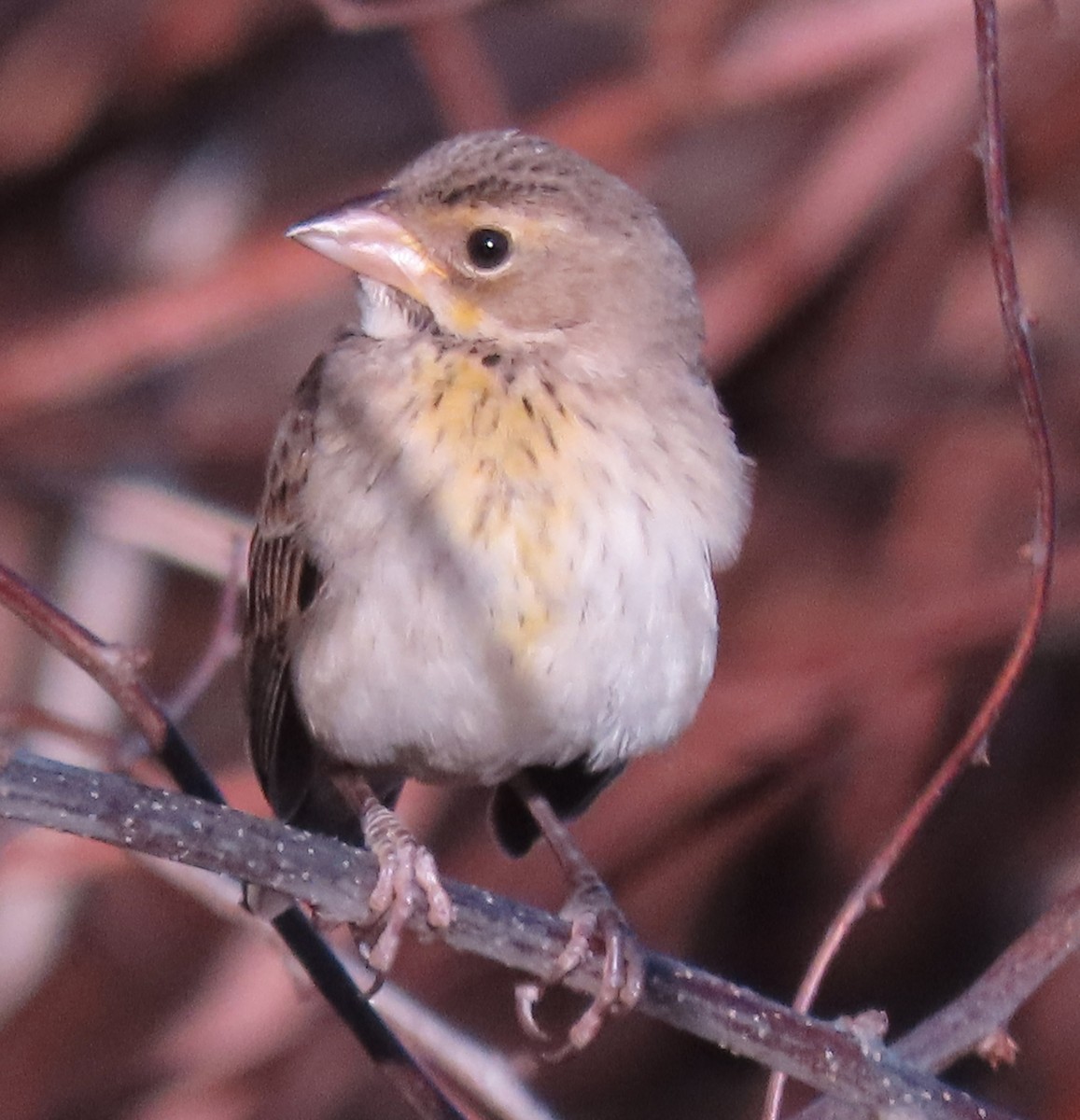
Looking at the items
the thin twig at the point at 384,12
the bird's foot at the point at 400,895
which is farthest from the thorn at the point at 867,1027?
the thin twig at the point at 384,12

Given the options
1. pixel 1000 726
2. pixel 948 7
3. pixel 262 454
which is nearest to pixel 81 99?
pixel 262 454

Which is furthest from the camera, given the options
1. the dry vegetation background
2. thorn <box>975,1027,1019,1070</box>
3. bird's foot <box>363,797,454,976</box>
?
the dry vegetation background

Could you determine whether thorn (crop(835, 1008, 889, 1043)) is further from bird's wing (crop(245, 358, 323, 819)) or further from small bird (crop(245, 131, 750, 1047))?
bird's wing (crop(245, 358, 323, 819))

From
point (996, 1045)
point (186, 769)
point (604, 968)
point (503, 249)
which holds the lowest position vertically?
point (996, 1045)

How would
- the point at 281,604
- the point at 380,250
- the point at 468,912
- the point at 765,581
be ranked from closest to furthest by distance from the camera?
the point at 468,912
the point at 380,250
the point at 281,604
the point at 765,581

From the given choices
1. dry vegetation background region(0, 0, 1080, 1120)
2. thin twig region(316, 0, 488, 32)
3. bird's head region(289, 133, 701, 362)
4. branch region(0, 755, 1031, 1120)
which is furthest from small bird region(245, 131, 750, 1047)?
dry vegetation background region(0, 0, 1080, 1120)

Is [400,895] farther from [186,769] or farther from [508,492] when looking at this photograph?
[508,492]

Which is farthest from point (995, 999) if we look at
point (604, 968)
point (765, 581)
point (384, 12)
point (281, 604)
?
point (765, 581)
